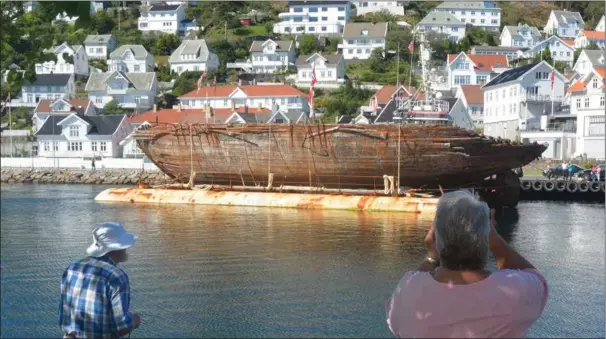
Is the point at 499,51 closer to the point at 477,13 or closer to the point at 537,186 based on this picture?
the point at 477,13

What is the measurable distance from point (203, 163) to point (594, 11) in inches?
4380

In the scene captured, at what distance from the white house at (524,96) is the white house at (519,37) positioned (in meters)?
44.8

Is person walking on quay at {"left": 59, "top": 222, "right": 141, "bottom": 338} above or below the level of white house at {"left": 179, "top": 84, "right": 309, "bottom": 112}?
below

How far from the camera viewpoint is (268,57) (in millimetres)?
96938

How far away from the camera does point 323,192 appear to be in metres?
31.2

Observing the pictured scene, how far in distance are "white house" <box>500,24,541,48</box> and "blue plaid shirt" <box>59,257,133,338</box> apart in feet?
358

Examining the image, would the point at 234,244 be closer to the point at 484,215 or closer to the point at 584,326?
the point at 584,326

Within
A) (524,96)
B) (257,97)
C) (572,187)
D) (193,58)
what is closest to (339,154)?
(572,187)

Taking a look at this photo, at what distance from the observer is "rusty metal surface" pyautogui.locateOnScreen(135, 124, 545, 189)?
96.7ft

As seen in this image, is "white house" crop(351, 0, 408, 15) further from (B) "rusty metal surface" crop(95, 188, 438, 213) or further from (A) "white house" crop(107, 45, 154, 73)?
(B) "rusty metal surface" crop(95, 188, 438, 213)

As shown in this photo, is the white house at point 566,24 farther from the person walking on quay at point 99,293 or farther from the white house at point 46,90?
the person walking on quay at point 99,293

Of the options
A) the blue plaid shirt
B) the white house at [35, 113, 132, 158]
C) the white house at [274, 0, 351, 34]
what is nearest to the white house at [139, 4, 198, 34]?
the white house at [274, 0, 351, 34]

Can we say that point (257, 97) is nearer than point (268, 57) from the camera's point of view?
Yes

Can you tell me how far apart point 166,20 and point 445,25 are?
Result: 45.1m
